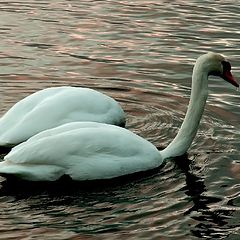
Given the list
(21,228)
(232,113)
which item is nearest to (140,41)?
(232,113)

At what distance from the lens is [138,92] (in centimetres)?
1332

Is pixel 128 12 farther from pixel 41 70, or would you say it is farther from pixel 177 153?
pixel 177 153

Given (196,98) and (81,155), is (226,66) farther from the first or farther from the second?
(81,155)

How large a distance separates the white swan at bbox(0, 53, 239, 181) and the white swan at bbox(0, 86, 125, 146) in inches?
26.7

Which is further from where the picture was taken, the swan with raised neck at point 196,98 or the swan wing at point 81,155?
the swan with raised neck at point 196,98

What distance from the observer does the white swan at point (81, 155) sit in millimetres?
9531

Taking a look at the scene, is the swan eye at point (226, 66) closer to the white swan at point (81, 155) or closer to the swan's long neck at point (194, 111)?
the swan's long neck at point (194, 111)

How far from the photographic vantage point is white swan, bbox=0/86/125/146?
34.8 feet

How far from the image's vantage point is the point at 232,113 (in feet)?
40.4

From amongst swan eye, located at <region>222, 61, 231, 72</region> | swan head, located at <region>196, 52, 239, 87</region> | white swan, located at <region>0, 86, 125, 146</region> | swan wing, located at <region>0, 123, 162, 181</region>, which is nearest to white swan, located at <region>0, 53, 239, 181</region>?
swan wing, located at <region>0, 123, 162, 181</region>

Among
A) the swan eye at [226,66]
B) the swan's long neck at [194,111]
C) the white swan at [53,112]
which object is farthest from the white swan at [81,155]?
the swan eye at [226,66]

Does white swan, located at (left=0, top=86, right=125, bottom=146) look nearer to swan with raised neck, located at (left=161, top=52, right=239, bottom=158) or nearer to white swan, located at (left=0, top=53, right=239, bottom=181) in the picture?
white swan, located at (left=0, top=53, right=239, bottom=181)

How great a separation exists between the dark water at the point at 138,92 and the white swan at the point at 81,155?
200 millimetres

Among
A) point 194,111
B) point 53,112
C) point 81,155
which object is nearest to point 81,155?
point 81,155
